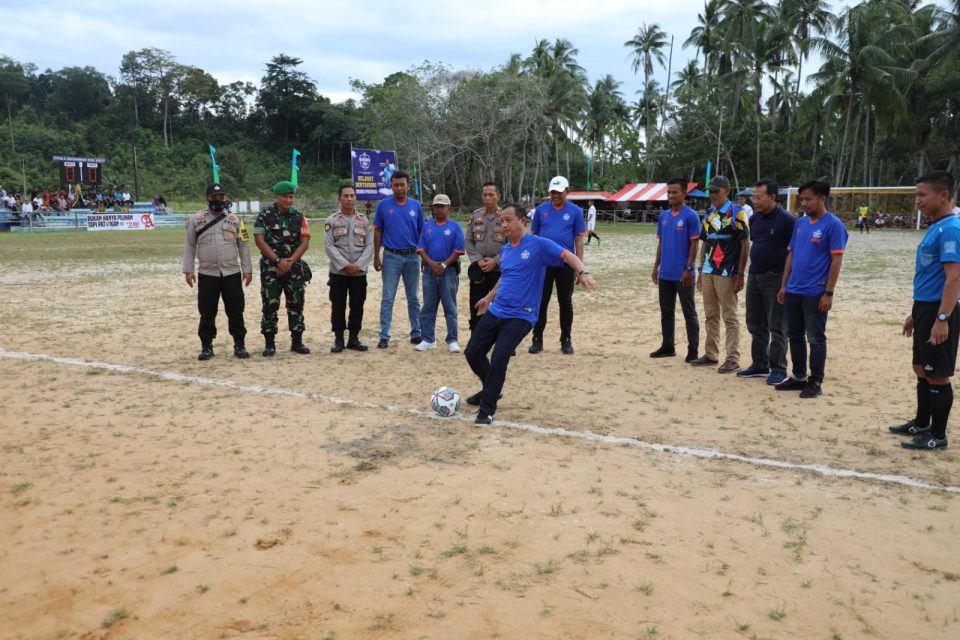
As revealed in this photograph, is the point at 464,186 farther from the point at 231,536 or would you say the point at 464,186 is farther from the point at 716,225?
the point at 231,536

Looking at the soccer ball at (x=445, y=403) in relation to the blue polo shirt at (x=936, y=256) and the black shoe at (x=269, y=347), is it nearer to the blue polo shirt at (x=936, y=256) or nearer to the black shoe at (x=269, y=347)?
the black shoe at (x=269, y=347)

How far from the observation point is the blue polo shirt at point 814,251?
660cm

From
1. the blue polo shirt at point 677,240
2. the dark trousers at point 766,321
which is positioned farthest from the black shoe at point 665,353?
the dark trousers at point 766,321

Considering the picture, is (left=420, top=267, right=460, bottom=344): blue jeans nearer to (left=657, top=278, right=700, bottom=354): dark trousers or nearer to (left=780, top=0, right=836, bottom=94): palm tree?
(left=657, top=278, right=700, bottom=354): dark trousers

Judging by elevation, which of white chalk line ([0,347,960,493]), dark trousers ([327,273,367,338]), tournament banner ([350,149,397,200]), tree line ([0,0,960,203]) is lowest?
white chalk line ([0,347,960,493])

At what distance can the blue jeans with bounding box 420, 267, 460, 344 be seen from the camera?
885cm

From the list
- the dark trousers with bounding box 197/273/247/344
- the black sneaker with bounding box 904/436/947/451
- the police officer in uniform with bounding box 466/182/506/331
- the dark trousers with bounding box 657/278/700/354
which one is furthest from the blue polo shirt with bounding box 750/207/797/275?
the dark trousers with bounding box 197/273/247/344

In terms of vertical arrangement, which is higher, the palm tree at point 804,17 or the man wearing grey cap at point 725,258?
the palm tree at point 804,17

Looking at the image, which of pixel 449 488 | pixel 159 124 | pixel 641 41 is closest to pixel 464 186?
pixel 641 41

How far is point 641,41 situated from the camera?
70062 mm

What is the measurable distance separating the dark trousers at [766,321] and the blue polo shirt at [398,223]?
3.91m

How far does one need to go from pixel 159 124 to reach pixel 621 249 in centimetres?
7657

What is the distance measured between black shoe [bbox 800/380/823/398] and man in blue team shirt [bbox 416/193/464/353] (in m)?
3.87

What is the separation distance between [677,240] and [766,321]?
1.39 metres
